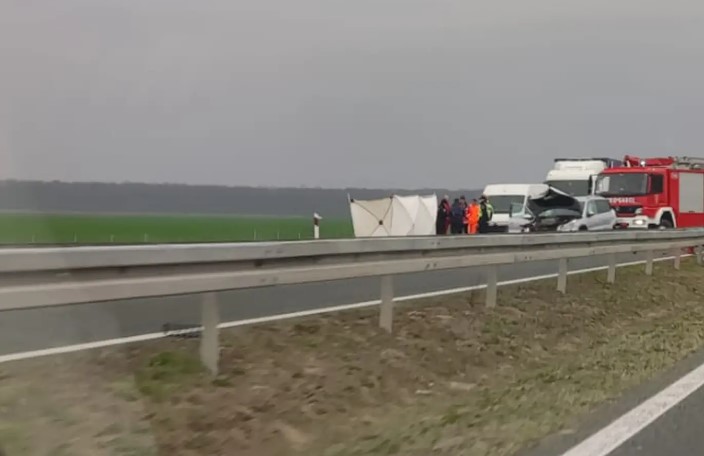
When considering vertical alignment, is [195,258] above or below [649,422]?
above

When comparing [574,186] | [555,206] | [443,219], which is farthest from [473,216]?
[574,186]

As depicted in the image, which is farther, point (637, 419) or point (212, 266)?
point (637, 419)

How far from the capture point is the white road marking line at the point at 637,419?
7.22 m

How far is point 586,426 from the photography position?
26.3 feet

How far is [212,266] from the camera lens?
7953 millimetres

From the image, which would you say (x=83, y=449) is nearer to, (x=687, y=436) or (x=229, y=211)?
(x=687, y=436)

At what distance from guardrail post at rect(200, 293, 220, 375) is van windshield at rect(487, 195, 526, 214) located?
98.3ft

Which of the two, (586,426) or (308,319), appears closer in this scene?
(586,426)

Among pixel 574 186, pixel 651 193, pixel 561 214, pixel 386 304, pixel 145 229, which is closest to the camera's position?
pixel 386 304

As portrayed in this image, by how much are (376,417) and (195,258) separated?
6.15 ft

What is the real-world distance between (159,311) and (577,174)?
103 feet

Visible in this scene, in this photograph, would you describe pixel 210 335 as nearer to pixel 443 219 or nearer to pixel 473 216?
pixel 473 216

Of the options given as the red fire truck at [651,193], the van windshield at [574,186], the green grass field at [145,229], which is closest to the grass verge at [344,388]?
the green grass field at [145,229]

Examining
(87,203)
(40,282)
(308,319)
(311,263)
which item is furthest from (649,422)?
(87,203)
